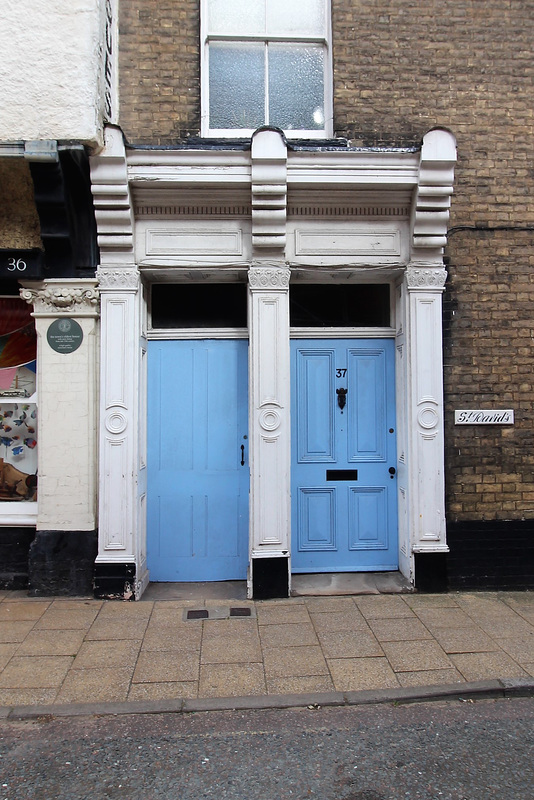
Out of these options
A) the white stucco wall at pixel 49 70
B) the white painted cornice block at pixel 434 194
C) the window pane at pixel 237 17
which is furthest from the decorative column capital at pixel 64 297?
the white painted cornice block at pixel 434 194

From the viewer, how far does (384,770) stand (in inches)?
116

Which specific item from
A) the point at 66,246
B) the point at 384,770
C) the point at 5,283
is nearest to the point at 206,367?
the point at 66,246

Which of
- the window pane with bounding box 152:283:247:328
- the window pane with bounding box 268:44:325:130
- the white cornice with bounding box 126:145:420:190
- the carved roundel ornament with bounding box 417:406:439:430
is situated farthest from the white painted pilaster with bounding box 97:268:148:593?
the carved roundel ornament with bounding box 417:406:439:430

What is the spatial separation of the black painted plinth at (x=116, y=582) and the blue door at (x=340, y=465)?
1.59m

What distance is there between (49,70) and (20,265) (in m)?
1.70

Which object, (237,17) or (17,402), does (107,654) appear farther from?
(237,17)

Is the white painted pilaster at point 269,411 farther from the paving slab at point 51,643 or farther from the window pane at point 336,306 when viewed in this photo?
the paving slab at point 51,643

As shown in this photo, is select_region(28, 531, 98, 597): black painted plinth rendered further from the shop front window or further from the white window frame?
the white window frame

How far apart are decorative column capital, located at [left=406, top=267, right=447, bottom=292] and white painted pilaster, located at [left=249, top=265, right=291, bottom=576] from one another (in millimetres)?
1196

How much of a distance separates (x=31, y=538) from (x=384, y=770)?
384 centimetres

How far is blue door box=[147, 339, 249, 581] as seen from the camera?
5594 mm

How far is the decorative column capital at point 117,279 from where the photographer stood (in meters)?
5.30

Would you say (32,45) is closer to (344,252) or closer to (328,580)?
(344,252)

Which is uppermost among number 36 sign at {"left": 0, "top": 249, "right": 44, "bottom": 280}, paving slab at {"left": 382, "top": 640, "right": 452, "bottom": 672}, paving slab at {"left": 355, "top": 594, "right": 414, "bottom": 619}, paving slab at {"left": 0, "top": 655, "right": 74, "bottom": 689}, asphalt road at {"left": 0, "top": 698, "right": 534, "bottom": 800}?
number 36 sign at {"left": 0, "top": 249, "right": 44, "bottom": 280}
